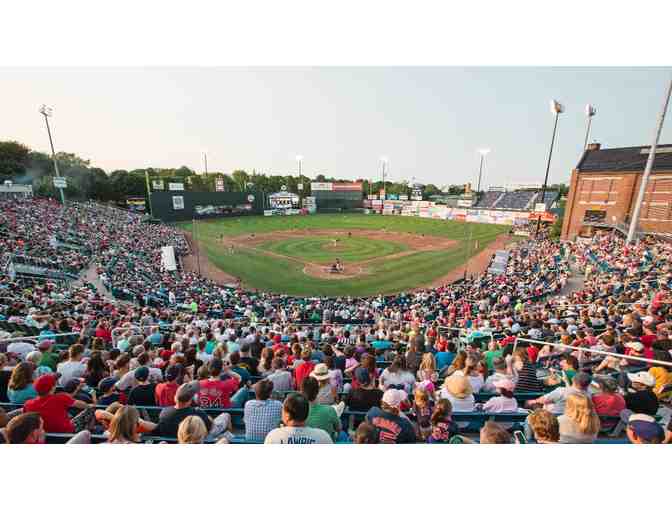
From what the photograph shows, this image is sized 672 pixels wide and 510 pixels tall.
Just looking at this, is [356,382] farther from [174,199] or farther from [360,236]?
[174,199]

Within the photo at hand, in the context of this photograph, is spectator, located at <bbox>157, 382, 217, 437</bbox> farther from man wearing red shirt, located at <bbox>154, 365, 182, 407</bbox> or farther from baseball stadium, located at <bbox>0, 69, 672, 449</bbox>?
man wearing red shirt, located at <bbox>154, 365, 182, 407</bbox>

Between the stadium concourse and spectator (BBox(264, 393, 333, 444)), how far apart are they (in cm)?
1

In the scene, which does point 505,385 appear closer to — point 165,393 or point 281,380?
point 281,380

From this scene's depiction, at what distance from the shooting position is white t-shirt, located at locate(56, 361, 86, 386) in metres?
4.98

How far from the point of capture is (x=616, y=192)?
101 feet

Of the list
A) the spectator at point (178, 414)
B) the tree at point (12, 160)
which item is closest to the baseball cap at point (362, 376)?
the spectator at point (178, 414)

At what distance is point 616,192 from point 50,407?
1657 inches

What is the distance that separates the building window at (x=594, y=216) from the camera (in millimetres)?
31641

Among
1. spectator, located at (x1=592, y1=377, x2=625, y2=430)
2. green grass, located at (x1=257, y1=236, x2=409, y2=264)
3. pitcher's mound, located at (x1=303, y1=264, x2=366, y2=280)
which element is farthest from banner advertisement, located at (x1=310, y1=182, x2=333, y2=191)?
spectator, located at (x1=592, y1=377, x2=625, y2=430)

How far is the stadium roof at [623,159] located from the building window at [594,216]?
4374mm

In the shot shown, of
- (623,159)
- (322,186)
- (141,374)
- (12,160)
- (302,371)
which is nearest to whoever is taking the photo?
(141,374)

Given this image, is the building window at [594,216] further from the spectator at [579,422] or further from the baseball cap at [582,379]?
the spectator at [579,422]

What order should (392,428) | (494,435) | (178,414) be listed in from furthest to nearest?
(178,414) < (392,428) < (494,435)

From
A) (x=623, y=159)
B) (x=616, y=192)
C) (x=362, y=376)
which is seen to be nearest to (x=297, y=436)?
(x=362, y=376)
